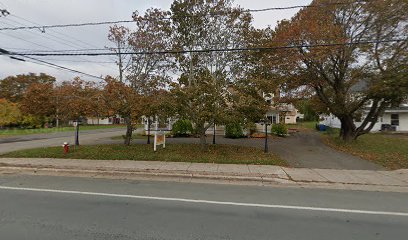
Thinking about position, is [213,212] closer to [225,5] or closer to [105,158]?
[105,158]

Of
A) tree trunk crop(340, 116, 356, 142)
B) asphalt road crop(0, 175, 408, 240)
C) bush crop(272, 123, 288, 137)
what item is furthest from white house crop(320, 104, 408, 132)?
asphalt road crop(0, 175, 408, 240)

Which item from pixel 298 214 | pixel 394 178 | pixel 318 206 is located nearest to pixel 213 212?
pixel 298 214

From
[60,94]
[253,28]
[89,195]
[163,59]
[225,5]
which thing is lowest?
[89,195]

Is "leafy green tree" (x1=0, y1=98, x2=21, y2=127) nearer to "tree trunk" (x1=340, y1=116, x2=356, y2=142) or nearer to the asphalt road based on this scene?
the asphalt road

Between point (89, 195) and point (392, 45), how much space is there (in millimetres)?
17488

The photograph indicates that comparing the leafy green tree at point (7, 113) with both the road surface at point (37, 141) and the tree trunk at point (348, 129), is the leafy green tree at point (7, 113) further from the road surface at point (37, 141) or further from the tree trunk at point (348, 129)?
the tree trunk at point (348, 129)

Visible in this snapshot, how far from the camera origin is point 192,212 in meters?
4.96

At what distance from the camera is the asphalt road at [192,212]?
158 inches

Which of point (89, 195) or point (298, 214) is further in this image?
point (89, 195)

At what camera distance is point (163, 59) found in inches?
610

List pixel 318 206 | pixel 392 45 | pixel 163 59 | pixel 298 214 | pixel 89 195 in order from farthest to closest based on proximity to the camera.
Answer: pixel 163 59 < pixel 392 45 < pixel 89 195 < pixel 318 206 < pixel 298 214

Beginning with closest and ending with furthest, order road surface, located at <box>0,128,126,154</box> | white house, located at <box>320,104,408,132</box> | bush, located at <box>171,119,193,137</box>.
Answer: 1. road surface, located at <box>0,128,126,154</box>
2. bush, located at <box>171,119,193,137</box>
3. white house, located at <box>320,104,408,132</box>

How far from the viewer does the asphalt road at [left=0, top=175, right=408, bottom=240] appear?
13.1ft

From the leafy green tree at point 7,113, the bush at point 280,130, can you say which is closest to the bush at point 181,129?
the bush at point 280,130
